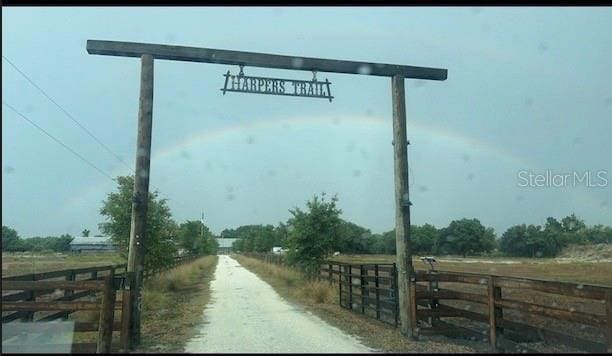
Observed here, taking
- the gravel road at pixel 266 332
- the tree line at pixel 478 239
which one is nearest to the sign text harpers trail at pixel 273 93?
the gravel road at pixel 266 332

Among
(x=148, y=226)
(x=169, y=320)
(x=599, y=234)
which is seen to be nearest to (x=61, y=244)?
(x=148, y=226)

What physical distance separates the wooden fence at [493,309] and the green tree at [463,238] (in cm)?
8676

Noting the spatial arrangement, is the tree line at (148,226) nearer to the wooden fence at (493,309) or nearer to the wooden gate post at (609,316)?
the wooden fence at (493,309)

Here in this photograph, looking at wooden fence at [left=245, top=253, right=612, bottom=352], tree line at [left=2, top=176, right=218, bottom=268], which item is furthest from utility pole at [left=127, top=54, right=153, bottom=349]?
tree line at [left=2, top=176, right=218, bottom=268]

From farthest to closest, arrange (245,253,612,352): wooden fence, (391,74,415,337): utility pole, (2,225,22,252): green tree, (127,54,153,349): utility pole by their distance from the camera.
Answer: (2,225,22,252): green tree < (391,74,415,337): utility pole < (127,54,153,349): utility pole < (245,253,612,352): wooden fence

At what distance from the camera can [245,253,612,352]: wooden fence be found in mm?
7418

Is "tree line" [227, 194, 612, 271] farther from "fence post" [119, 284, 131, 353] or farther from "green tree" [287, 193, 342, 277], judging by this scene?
"fence post" [119, 284, 131, 353]

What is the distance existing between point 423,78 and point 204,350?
24.0 feet

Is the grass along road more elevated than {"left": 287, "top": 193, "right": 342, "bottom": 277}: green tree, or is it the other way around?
{"left": 287, "top": 193, "right": 342, "bottom": 277}: green tree

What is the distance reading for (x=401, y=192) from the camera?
11.4 m

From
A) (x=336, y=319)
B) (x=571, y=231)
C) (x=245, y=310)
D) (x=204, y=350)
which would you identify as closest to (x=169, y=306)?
(x=245, y=310)

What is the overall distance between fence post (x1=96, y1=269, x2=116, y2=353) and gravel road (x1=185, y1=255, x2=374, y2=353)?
1.20m

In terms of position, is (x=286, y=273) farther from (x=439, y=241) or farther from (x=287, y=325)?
(x=439, y=241)

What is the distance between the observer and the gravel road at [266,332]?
8758mm
